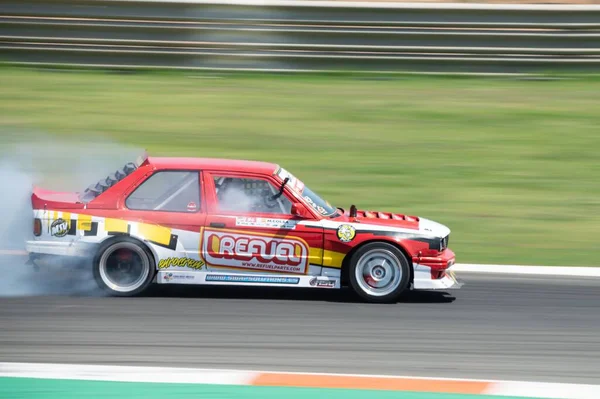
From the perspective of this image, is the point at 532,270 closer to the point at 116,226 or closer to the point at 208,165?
the point at 208,165

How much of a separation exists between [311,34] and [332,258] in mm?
6586

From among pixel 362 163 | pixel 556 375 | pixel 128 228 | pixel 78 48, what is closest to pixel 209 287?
pixel 128 228

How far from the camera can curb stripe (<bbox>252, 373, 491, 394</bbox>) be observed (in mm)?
5867

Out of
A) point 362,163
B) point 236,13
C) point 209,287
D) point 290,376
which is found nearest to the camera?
point 290,376

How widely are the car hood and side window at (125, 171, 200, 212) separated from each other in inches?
53.8

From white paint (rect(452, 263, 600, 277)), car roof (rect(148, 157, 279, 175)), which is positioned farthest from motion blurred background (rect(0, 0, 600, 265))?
car roof (rect(148, 157, 279, 175))

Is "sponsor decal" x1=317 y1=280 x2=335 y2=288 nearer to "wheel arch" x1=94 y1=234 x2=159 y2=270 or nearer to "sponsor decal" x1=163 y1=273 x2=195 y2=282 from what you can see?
"sponsor decal" x1=163 y1=273 x2=195 y2=282

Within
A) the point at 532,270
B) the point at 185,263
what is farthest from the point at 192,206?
the point at 532,270

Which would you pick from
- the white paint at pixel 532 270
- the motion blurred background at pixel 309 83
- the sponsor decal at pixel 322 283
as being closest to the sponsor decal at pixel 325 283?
the sponsor decal at pixel 322 283

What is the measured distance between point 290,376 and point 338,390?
51 cm

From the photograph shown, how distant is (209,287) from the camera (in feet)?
28.4

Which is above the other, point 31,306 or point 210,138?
point 210,138

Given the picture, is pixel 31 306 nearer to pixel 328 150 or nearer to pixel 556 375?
pixel 556 375

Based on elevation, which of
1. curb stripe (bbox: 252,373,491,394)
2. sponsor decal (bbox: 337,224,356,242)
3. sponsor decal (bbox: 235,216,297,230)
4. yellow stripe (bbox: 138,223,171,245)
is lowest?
curb stripe (bbox: 252,373,491,394)
